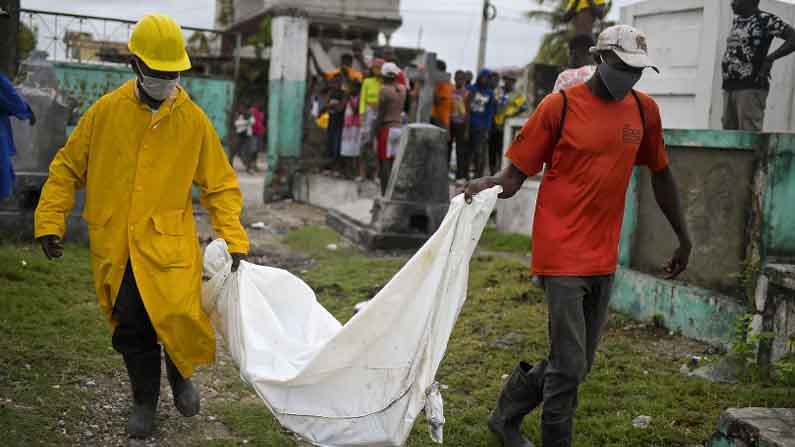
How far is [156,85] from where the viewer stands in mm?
4168

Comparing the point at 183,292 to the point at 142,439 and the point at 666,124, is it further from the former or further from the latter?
the point at 666,124

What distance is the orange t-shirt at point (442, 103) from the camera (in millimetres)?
13641

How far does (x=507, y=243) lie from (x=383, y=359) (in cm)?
730

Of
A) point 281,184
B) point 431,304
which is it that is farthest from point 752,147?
point 281,184

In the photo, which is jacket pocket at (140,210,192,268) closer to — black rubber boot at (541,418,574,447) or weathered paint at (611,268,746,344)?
black rubber boot at (541,418,574,447)

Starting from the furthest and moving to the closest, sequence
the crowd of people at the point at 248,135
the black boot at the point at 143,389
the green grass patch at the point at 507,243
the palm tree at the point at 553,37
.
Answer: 1. the palm tree at the point at 553,37
2. the crowd of people at the point at 248,135
3. the green grass patch at the point at 507,243
4. the black boot at the point at 143,389

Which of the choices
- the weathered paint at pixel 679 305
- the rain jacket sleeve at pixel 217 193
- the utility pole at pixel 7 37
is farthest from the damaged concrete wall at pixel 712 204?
the utility pole at pixel 7 37

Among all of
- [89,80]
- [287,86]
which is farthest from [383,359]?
[287,86]

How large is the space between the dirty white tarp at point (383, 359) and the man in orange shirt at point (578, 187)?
0.90 feet

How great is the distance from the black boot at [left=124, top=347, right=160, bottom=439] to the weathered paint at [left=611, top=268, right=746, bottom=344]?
12.7 ft

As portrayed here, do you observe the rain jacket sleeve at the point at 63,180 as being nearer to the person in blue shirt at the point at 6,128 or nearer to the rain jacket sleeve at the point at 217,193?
the rain jacket sleeve at the point at 217,193

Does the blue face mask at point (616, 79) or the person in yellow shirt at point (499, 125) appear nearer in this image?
the blue face mask at point (616, 79)

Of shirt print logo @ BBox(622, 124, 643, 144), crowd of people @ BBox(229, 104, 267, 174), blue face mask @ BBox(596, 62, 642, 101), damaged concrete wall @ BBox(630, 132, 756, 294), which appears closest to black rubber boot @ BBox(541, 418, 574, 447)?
shirt print logo @ BBox(622, 124, 643, 144)

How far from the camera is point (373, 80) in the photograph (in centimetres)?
1312
